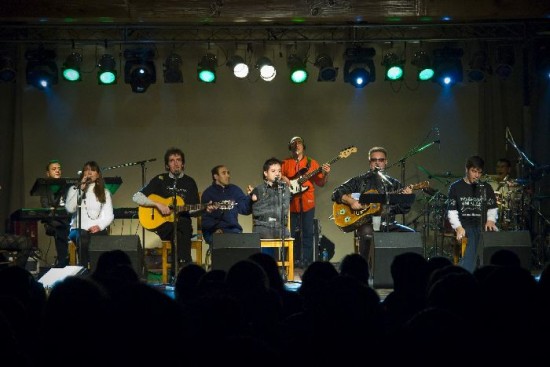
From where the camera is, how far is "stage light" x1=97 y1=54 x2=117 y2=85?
40.8 feet

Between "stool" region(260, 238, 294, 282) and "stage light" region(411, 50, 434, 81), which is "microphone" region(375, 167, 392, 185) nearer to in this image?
"stool" region(260, 238, 294, 282)

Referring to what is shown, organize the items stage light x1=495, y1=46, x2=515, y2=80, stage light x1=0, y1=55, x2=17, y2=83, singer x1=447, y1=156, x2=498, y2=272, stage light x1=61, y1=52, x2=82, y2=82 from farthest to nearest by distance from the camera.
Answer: stage light x1=61, y1=52, x2=82, y2=82 → stage light x1=495, y1=46, x2=515, y2=80 → stage light x1=0, y1=55, x2=17, y2=83 → singer x1=447, y1=156, x2=498, y2=272

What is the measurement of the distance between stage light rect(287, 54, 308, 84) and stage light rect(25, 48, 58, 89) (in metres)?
3.43

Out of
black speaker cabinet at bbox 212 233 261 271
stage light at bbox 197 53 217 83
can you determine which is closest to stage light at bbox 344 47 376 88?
stage light at bbox 197 53 217 83

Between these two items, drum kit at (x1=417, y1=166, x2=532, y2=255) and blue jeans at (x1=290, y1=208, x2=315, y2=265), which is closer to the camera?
drum kit at (x1=417, y1=166, x2=532, y2=255)

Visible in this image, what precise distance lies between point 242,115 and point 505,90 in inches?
177

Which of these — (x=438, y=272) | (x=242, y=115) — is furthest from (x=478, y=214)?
(x=438, y=272)

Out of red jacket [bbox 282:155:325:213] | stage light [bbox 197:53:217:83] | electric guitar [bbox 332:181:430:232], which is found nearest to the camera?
electric guitar [bbox 332:181:430:232]

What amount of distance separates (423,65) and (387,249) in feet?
12.5

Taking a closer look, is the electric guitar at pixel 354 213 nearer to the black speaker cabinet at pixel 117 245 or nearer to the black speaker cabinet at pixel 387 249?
the black speaker cabinet at pixel 387 249

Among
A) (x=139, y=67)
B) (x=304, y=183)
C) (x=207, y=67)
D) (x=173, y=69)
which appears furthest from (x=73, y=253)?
(x=304, y=183)

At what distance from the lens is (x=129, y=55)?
12.3m

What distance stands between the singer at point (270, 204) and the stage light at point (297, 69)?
4.79ft

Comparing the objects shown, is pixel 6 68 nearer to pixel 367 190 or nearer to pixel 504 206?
pixel 367 190
